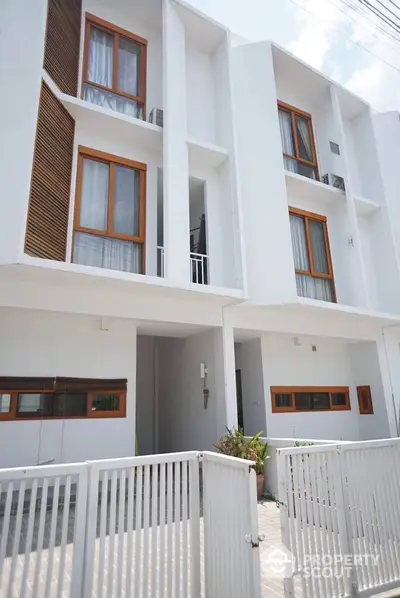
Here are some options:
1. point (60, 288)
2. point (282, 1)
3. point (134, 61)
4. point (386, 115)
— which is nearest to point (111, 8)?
point (134, 61)

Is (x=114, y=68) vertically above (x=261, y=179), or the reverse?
(x=114, y=68)

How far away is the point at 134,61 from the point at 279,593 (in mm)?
8940

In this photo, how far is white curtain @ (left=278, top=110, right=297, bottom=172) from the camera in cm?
912

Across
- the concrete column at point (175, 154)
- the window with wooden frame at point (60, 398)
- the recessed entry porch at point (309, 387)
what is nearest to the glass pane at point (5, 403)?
the window with wooden frame at point (60, 398)

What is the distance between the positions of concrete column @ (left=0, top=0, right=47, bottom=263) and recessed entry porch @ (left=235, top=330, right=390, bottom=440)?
4.80 metres

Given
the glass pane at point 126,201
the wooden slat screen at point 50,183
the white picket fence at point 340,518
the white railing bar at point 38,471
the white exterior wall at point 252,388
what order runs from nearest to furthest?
the white railing bar at point 38,471 < the white picket fence at point 340,518 < the wooden slat screen at point 50,183 < the glass pane at point 126,201 < the white exterior wall at point 252,388

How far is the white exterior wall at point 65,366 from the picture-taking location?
606cm

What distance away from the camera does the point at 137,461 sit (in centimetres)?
290

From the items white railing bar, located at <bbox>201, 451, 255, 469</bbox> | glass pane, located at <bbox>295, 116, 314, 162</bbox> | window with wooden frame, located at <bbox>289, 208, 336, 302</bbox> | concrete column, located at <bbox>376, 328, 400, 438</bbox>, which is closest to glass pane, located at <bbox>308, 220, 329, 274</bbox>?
window with wooden frame, located at <bbox>289, 208, 336, 302</bbox>

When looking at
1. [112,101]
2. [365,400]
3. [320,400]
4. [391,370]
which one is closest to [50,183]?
[112,101]

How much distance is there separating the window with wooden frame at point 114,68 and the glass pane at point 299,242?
4.01m

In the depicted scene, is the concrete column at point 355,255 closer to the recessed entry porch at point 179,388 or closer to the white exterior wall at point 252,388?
the white exterior wall at point 252,388

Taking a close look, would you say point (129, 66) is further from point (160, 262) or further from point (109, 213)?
point (160, 262)

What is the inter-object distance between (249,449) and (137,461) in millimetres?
3701
